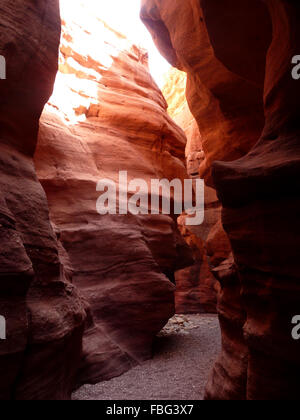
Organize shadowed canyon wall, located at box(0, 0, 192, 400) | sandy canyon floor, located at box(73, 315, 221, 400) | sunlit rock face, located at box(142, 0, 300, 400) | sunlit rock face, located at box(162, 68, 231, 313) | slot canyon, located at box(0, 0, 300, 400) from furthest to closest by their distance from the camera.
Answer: sunlit rock face, located at box(162, 68, 231, 313) → sandy canyon floor, located at box(73, 315, 221, 400) → shadowed canyon wall, located at box(0, 0, 192, 400) → slot canyon, located at box(0, 0, 300, 400) → sunlit rock face, located at box(142, 0, 300, 400)

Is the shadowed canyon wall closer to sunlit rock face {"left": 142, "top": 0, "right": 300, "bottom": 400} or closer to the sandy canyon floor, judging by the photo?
the sandy canyon floor

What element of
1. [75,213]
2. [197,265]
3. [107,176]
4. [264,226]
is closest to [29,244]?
[264,226]

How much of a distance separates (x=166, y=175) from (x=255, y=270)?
8.18 metres

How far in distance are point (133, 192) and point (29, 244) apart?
5.62 meters

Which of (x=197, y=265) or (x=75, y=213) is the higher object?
(x=75, y=213)

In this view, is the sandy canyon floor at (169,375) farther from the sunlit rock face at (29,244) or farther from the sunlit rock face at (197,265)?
the sunlit rock face at (197,265)

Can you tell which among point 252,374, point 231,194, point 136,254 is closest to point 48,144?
point 136,254

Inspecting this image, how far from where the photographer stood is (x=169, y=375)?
6352 mm

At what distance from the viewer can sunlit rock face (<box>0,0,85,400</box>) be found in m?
3.18

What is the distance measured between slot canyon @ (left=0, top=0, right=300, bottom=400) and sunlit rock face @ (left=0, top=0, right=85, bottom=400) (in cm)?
2

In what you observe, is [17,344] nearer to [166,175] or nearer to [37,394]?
[37,394]

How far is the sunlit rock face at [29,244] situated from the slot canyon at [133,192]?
0.02 metres

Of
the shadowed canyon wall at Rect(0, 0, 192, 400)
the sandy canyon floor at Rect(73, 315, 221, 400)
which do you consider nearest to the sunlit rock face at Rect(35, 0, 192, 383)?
the shadowed canyon wall at Rect(0, 0, 192, 400)

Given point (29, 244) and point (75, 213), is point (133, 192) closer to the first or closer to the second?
point (75, 213)
